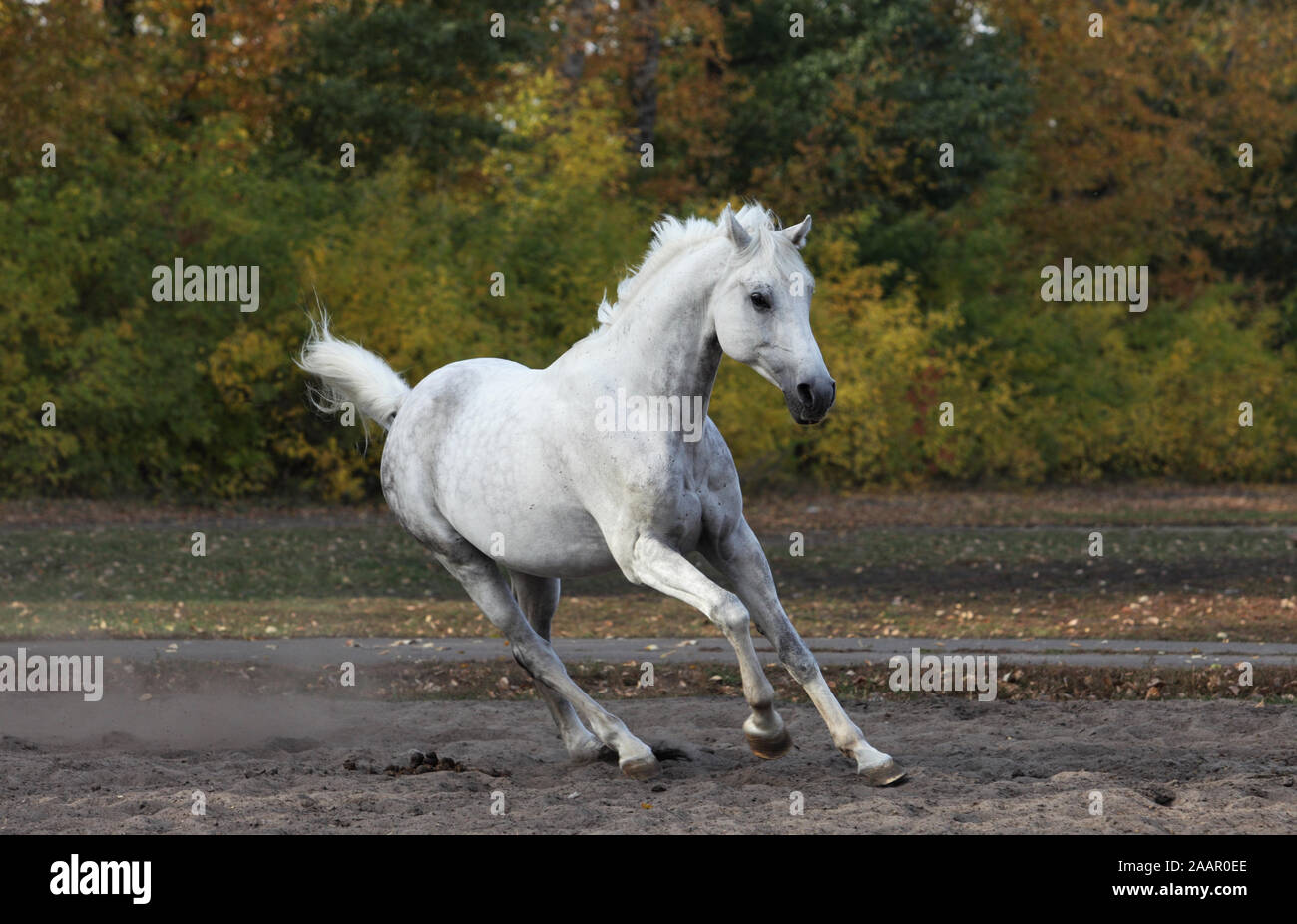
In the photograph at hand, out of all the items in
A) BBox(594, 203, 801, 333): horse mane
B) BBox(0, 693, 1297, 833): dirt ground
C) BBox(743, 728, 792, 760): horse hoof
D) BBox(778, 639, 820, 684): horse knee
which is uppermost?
BBox(594, 203, 801, 333): horse mane

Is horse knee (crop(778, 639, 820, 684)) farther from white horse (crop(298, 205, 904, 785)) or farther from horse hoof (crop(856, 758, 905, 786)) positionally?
horse hoof (crop(856, 758, 905, 786))

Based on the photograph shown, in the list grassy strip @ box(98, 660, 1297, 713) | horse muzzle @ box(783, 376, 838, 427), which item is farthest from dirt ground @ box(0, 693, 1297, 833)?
horse muzzle @ box(783, 376, 838, 427)

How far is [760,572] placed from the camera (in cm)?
725

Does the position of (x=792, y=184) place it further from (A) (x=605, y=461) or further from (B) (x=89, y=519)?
(A) (x=605, y=461)

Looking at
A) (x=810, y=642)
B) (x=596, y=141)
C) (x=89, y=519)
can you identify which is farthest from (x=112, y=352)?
(x=810, y=642)

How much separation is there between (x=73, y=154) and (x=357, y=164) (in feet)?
20.6

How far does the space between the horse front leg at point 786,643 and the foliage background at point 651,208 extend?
11.3 metres

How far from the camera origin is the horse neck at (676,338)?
710 cm

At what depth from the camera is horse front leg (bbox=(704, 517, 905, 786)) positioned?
7.17 meters

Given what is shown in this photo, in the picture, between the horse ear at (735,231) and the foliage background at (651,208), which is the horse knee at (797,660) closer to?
the horse ear at (735,231)

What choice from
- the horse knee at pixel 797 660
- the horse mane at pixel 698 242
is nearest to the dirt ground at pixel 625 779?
the horse knee at pixel 797 660

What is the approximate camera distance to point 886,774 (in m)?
7.12

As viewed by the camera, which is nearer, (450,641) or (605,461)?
(605,461)

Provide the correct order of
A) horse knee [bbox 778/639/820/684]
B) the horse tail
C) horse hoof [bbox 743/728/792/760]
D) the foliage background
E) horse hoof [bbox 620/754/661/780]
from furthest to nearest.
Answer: the foliage background
the horse tail
horse hoof [bbox 620/754/661/780]
horse knee [bbox 778/639/820/684]
horse hoof [bbox 743/728/792/760]
